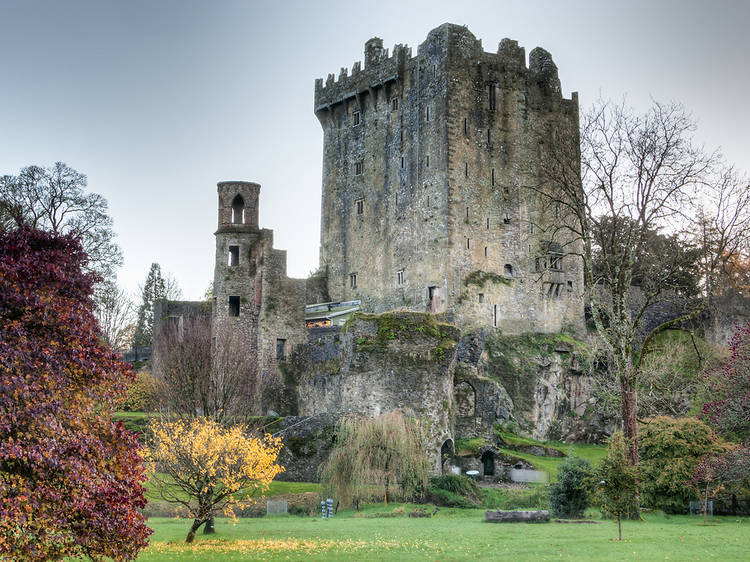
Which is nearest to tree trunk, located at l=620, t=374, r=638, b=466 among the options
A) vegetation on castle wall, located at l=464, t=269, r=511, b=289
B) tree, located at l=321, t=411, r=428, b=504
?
tree, located at l=321, t=411, r=428, b=504

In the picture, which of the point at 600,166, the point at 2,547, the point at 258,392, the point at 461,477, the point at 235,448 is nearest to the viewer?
the point at 2,547

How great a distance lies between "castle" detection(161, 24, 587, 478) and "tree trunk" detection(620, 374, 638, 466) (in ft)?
48.6

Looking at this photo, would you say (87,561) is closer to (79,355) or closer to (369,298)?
(79,355)

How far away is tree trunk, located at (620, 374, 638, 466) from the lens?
91.4 ft

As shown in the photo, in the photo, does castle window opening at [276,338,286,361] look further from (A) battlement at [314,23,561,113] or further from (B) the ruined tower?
(A) battlement at [314,23,561,113]

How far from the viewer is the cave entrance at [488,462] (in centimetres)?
4112

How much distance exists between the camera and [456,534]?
875 inches

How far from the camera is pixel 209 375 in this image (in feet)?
136

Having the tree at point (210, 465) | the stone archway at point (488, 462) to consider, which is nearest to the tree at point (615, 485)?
the tree at point (210, 465)

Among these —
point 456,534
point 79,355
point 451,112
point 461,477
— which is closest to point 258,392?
point 461,477

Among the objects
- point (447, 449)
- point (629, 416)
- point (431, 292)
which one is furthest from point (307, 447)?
point (431, 292)

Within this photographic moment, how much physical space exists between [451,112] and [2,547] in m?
48.3

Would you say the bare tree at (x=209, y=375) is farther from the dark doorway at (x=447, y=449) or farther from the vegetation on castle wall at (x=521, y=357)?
the vegetation on castle wall at (x=521, y=357)

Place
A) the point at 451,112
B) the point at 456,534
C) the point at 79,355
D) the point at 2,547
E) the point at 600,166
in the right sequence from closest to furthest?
the point at 2,547
the point at 79,355
the point at 456,534
the point at 600,166
the point at 451,112
